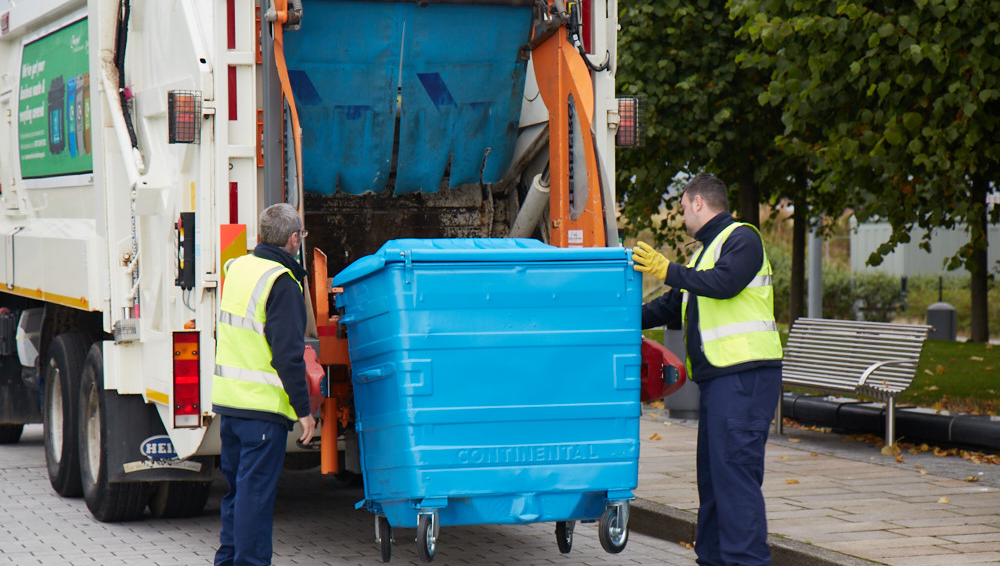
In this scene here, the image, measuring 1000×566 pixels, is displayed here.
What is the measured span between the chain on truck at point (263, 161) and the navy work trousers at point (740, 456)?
3.49ft

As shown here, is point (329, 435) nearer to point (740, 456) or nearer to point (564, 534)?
point (564, 534)

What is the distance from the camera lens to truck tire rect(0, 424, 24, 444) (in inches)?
395

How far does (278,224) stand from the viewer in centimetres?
489

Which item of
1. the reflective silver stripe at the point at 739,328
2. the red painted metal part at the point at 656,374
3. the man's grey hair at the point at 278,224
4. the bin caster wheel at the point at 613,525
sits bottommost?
the bin caster wheel at the point at 613,525

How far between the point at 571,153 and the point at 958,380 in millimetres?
6576

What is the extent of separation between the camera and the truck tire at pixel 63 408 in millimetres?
7203

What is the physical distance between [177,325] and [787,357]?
16.4 feet

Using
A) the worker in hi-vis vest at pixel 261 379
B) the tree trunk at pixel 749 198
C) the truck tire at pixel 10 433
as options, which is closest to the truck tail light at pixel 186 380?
the worker in hi-vis vest at pixel 261 379

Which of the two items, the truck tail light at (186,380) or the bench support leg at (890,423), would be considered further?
the bench support leg at (890,423)

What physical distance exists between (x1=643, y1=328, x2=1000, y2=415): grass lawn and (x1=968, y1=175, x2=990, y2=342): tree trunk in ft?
3.00

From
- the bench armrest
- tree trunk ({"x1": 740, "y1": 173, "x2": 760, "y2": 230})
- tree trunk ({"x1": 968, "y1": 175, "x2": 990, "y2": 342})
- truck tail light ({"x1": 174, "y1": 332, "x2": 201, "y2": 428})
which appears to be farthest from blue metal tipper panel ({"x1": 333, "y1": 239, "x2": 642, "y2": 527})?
tree trunk ({"x1": 740, "y1": 173, "x2": 760, "y2": 230})

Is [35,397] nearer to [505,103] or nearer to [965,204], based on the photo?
[505,103]

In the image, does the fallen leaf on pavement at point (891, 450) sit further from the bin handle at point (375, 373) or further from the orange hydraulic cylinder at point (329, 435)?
the bin handle at point (375, 373)

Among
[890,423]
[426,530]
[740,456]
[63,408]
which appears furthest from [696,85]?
[426,530]
